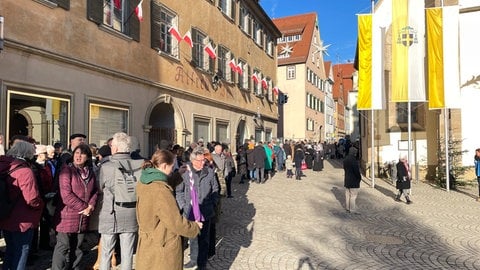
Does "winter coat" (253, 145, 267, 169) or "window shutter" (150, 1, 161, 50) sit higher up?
"window shutter" (150, 1, 161, 50)

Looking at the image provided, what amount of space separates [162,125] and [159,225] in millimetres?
12413

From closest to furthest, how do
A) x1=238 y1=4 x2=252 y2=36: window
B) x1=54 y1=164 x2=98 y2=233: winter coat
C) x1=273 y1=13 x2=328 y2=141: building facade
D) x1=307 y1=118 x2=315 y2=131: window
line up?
x1=54 y1=164 x2=98 y2=233: winter coat, x1=238 y1=4 x2=252 y2=36: window, x1=273 y1=13 x2=328 y2=141: building facade, x1=307 y1=118 x2=315 y2=131: window

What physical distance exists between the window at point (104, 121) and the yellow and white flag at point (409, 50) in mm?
9492

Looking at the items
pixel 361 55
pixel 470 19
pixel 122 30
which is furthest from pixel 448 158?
pixel 122 30

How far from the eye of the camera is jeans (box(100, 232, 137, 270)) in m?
4.33

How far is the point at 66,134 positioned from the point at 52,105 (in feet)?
2.57

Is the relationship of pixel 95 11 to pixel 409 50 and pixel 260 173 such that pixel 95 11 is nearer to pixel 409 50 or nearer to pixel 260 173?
pixel 260 173

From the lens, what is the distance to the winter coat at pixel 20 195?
405 cm

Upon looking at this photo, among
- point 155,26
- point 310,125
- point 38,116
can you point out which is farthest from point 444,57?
point 310,125

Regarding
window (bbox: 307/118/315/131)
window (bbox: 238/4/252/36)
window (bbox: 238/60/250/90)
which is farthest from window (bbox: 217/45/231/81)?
window (bbox: 307/118/315/131)

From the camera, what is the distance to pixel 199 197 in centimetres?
510

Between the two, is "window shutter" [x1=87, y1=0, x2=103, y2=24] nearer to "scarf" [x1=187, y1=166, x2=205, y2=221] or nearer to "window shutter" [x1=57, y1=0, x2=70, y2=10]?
A: "window shutter" [x1=57, y1=0, x2=70, y2=10]

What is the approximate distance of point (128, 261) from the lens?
4328 millimetres

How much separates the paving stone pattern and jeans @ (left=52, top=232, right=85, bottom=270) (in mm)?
997
